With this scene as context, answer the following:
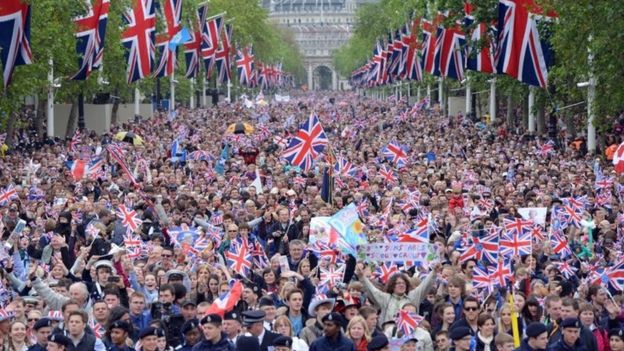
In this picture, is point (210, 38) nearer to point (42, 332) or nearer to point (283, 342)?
point (42, 332)

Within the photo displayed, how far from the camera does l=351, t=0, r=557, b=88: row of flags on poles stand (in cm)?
3628

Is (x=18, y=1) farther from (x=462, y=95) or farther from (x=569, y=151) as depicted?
(x=462, y=95)

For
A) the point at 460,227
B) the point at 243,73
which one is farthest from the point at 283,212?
the point at 243,73

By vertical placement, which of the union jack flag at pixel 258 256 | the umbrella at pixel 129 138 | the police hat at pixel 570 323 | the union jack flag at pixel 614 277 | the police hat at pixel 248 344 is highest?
the police hat at pixel 570 323

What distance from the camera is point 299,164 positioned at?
101 feet

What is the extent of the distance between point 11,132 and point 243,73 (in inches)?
2037

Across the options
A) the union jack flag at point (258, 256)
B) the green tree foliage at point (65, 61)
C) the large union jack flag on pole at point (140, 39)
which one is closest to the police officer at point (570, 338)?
the union jack flag at point (258, 256)

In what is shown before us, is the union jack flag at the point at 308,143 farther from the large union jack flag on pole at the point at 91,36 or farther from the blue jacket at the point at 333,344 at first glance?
the blue jacket at the point at 333,344

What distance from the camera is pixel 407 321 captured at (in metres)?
13.7

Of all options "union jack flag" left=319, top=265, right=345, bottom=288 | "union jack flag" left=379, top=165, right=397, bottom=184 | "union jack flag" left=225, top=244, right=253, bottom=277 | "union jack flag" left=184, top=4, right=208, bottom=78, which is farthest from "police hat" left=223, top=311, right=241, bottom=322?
"union jack flag" left=184, top=4, right=208, bottom=78

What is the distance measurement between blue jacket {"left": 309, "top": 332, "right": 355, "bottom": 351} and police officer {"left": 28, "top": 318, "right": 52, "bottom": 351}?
1.86 m

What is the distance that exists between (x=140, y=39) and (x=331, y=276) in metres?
33.6

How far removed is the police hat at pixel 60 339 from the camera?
39.9 ft

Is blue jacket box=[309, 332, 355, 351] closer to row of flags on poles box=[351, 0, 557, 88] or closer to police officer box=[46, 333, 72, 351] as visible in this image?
police officer box=[46, 333, 72, 351]
